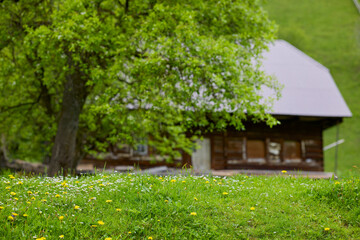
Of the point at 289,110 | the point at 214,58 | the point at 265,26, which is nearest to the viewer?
the point at 214,58

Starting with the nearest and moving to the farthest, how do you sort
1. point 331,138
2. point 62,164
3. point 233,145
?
point 62,164 → point 233,145 → point 331,138

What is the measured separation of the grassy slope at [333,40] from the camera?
171 feet

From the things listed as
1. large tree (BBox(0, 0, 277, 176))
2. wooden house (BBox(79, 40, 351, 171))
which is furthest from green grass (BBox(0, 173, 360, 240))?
wooden house (BBox(79, 40, 351, 171))

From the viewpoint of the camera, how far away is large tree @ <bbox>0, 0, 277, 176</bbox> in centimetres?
1053

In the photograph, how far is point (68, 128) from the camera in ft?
40.1

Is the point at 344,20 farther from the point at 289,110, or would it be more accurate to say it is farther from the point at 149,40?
the point at 149,40

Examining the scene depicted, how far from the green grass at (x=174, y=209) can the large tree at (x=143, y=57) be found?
13.1 feet

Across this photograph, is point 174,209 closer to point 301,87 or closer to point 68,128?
point 68,128

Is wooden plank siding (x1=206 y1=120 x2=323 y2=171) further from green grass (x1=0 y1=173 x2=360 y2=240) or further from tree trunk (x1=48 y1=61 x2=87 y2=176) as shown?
green grass (x1=0 y1=173 x2=360 y2=240)

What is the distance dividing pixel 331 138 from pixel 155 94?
47328mm

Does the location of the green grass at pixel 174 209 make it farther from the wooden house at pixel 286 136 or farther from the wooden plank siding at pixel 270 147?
the wooden plank siding at pixel 270 147

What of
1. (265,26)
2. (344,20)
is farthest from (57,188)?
(344,20)

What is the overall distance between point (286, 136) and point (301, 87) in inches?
122

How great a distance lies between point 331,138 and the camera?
5397cm
